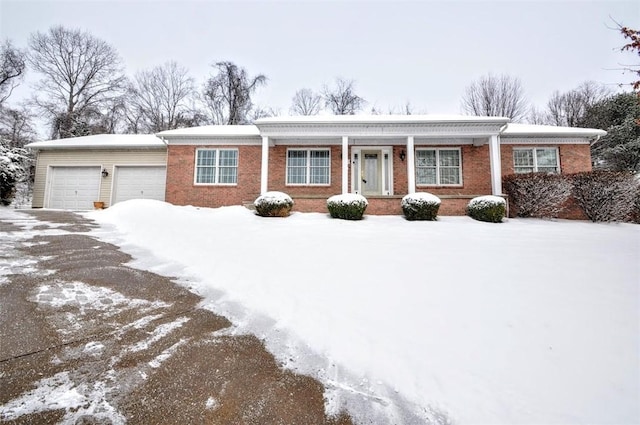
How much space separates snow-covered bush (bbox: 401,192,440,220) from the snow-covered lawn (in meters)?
3.11

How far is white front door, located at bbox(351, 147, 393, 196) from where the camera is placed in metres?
12.0

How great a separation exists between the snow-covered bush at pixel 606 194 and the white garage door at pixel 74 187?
1955cm

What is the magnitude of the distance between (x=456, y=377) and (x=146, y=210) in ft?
28.9

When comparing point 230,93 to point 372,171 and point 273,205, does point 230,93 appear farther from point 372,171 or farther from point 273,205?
point 273,205

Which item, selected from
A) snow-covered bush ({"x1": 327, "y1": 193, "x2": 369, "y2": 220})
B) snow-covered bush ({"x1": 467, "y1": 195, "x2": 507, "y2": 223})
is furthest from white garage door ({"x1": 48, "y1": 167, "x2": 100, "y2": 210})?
snow-covered bush ({"x1": 467, "y1": 195, "x2": 507, "y2": 223})

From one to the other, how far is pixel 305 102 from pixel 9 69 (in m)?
22.5

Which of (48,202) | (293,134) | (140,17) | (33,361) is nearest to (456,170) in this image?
(293,134)

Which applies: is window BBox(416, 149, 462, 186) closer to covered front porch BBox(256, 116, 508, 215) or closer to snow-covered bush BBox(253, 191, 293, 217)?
covered front porch BBox(256, 116, 508, 215)

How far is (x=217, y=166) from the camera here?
12.0 meters

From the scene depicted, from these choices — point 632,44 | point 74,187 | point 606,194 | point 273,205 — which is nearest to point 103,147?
point 74,187

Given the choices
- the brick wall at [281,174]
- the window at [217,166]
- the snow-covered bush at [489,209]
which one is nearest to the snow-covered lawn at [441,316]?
the snow-covered bush at [489,209]

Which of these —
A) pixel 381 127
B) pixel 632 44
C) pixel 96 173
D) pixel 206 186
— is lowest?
pixel 206 186

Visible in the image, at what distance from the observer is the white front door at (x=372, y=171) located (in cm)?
1204

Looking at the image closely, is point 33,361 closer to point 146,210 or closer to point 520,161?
point 146,210
